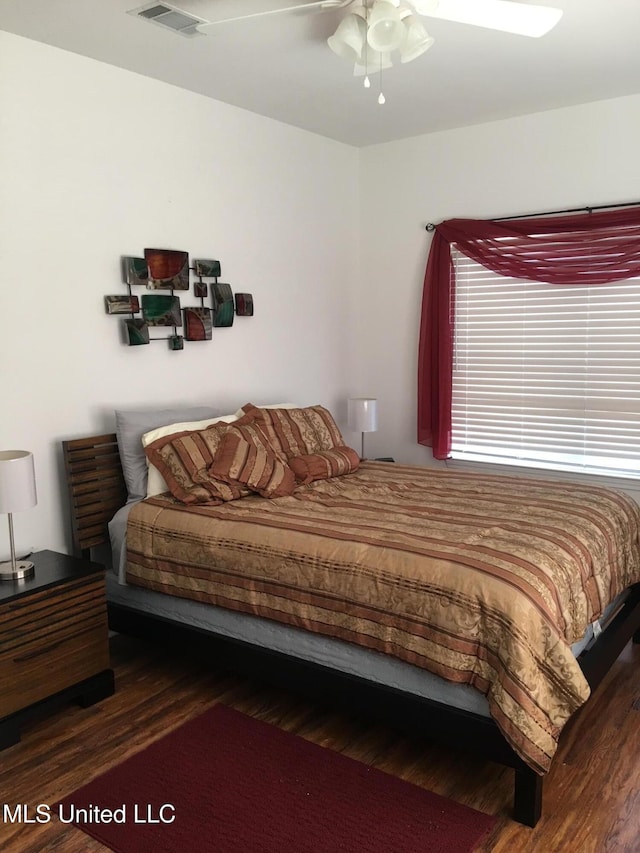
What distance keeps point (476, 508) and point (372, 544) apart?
673mm

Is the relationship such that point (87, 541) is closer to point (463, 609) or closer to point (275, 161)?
point (463, 609)

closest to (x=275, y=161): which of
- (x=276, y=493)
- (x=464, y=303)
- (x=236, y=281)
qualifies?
(x=236, y=281)

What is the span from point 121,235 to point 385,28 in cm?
157

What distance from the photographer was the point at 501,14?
2346 mm

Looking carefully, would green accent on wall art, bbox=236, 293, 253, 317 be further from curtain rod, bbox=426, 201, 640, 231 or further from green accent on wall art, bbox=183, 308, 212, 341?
curtain rod, bbox=426, 201, 640, 231

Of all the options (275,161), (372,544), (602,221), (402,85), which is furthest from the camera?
(275,161)

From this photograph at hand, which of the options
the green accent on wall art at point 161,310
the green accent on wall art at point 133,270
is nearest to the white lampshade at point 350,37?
the green accent on wall art at point 133,270

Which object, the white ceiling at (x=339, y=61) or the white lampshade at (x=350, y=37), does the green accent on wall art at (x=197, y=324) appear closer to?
the white ceiling at (x=339, y=61)

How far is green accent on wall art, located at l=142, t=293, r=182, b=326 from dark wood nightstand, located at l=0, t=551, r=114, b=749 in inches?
49.1

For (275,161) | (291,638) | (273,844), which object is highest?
(275,161)

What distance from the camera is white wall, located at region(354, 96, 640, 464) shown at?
12.8 ft

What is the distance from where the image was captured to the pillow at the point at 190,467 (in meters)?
3.09

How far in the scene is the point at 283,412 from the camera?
12.4 feet

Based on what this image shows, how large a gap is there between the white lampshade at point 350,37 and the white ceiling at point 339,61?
0.63 ft
